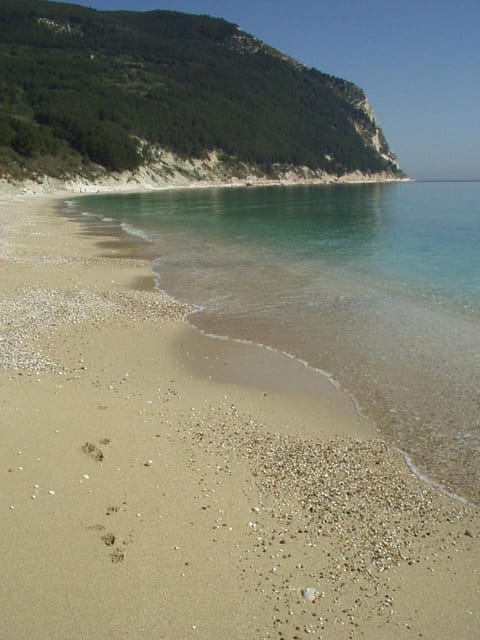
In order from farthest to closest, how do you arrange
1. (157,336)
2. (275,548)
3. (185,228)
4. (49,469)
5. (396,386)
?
(185,228) < (157,336) < (396,386) < (49,469) < (275,548)

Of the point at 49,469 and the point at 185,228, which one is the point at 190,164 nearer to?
the point at 185,228

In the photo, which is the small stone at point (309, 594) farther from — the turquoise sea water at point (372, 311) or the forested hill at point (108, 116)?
the forested hill at point (108, 116)

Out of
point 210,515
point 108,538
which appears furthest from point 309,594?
point 108,538

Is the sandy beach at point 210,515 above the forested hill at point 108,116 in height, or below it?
below

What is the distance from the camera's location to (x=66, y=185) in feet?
295

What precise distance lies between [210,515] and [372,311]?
11582 mm

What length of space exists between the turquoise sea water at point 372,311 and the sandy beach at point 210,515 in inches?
33.8

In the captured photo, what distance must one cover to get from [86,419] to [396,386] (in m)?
6.03

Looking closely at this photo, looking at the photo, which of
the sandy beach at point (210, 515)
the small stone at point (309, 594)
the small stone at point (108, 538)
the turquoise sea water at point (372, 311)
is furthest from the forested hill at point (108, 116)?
the small stone at point (309, 594)

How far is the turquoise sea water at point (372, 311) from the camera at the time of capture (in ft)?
30.3

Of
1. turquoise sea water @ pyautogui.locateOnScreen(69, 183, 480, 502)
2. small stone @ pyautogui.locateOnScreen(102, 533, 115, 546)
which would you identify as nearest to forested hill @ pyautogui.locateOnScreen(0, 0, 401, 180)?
turquoise sea water @ pyautogui.locateOnScreen(69, 183, 480, 502)

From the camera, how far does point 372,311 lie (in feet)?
54.7

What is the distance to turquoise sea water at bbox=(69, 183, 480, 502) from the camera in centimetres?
924

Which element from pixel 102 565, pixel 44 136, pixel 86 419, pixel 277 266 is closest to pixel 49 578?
pixel 102 565
